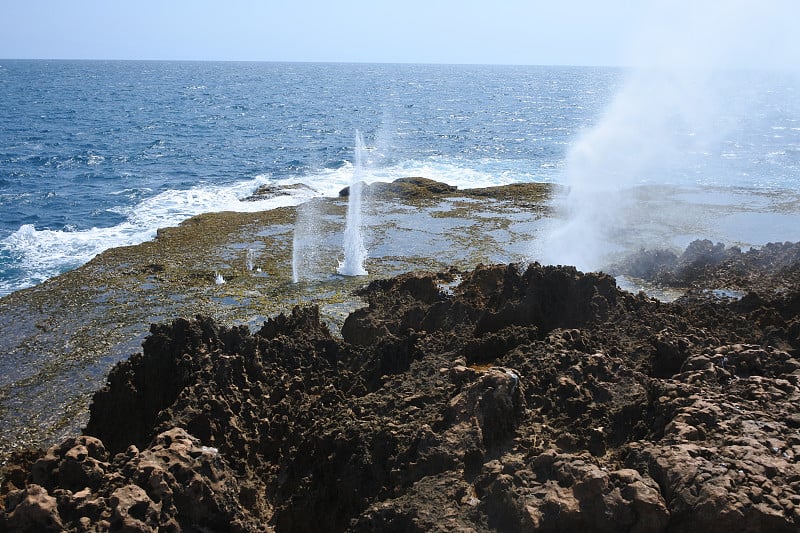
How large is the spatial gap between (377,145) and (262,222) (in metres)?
38.5

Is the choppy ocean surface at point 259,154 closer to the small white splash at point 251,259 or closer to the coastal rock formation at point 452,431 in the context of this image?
the small white splash at point 251,259

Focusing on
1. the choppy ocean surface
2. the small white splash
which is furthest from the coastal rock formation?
the choppy ocean surface

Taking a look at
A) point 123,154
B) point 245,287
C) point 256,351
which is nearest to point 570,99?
point 123,154

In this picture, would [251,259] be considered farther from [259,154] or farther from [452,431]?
[259,154]

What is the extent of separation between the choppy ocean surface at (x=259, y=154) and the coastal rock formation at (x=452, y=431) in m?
18.0

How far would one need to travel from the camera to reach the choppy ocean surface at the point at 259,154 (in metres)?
39.2

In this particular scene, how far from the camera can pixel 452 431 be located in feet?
31.6

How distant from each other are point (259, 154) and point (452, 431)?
199ft

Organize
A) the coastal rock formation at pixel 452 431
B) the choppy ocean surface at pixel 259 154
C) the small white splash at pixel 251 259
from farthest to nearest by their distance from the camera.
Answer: the choppy ocean surface at pixel 259 154
the small white splash at pixel 251 259
the coastal rock formation at pixel 452 431

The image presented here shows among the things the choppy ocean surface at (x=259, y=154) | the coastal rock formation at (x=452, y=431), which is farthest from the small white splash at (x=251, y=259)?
the coastal rock formation at (x=452, y=431)

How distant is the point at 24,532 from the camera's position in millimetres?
7586

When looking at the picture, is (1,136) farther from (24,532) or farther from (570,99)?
(570,99)

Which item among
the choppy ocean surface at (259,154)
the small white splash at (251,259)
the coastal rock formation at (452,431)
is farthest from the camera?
the choppy ocean surface at (259,154)

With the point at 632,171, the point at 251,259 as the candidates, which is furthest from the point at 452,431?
the point at 632,171
